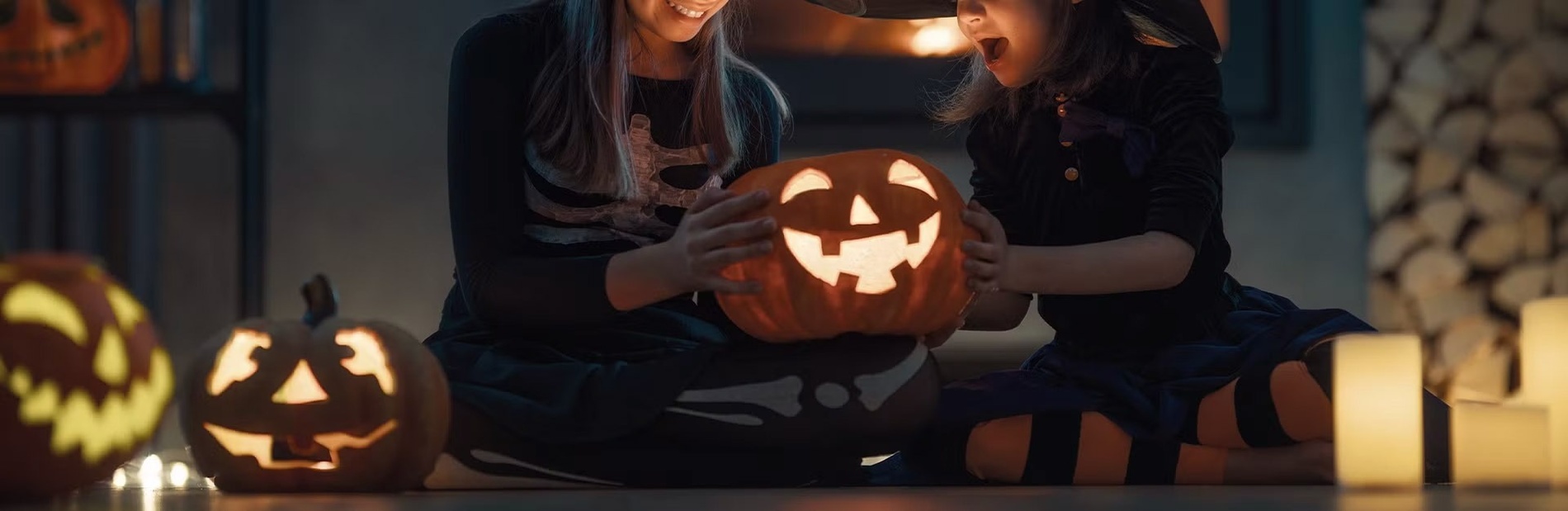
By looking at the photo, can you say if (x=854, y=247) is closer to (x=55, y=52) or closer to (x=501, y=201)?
(x=501, y=201)

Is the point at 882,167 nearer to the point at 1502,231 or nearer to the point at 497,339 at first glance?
the point at 497,339

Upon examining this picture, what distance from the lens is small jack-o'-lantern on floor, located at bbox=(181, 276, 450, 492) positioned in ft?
3.58

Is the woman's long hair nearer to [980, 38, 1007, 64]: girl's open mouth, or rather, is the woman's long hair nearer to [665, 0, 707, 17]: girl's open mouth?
[665, 0, 707, 17]: girl's open mouth

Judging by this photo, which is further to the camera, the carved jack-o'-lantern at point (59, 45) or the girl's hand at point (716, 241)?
the carved jack-o'-lantern at point (59, 45)

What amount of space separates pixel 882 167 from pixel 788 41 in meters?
1.34

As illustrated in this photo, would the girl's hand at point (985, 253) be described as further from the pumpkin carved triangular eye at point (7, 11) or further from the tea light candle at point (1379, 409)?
the pumpkin carved triangular eye at point (7, 11)

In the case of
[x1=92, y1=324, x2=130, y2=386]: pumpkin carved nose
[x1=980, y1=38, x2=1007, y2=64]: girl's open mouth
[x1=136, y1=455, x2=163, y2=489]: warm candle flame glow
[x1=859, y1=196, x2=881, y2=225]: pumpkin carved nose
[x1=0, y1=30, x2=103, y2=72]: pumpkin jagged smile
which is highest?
[x1=0, y1=30, x2=103, y2=72]: pumpkin jagged smile

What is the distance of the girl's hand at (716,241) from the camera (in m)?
1.16

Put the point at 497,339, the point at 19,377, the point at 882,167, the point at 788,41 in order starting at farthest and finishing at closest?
the point at 788,41
the point at 497,339
the point at 882,167
the point at 19,377

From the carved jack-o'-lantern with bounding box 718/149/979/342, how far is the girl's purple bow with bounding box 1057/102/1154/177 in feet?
0.74

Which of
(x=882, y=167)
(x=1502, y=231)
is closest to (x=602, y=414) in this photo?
(x=882, y=167)

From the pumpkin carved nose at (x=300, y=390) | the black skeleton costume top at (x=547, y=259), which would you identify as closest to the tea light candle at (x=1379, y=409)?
the black skeleton costume top at (x=547, y=259)

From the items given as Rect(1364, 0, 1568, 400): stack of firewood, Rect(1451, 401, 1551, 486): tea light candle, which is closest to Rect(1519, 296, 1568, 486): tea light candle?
Rect(1451, 401, 1551, 486): tea light candle

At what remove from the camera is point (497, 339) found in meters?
1.36
